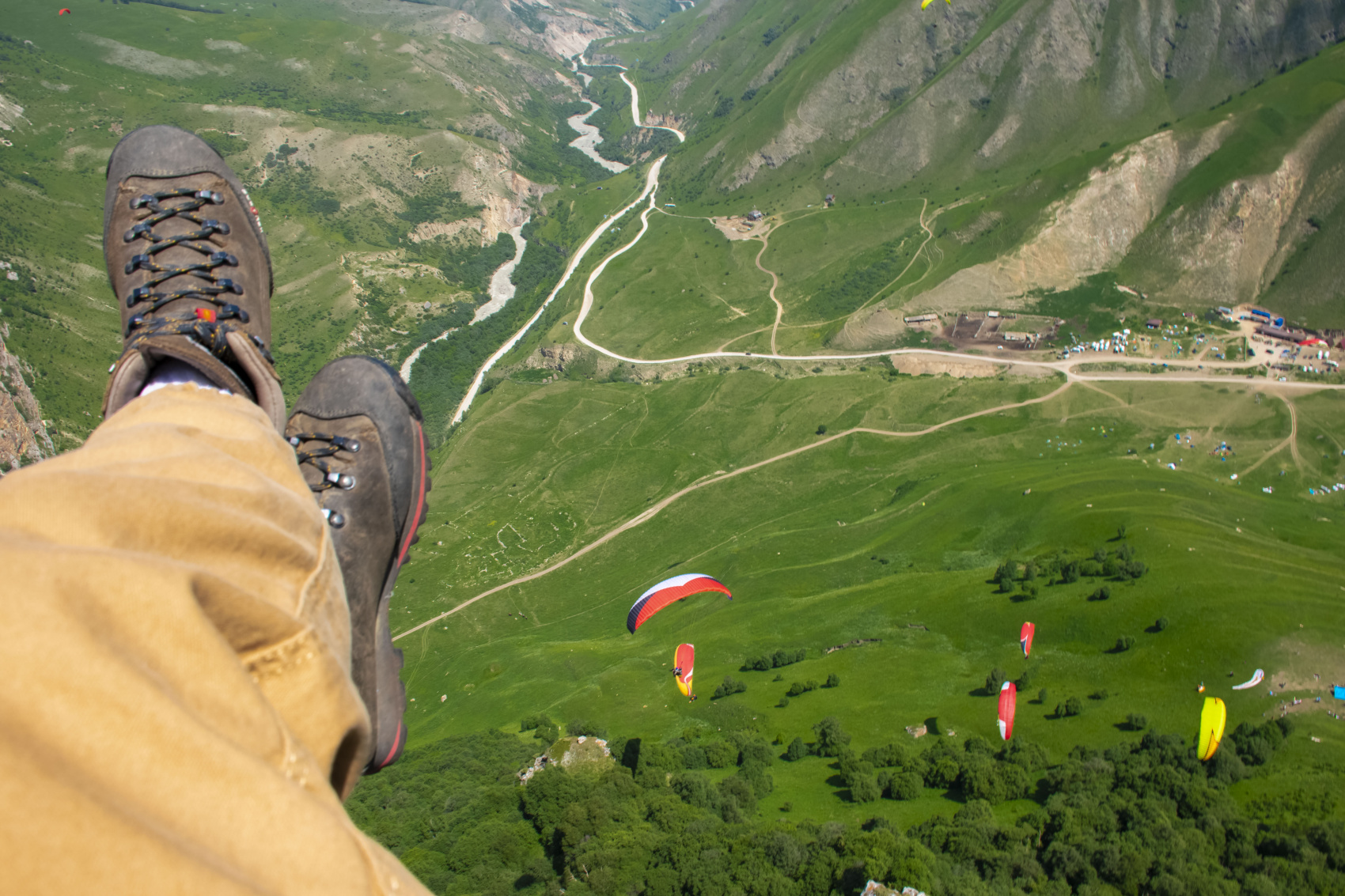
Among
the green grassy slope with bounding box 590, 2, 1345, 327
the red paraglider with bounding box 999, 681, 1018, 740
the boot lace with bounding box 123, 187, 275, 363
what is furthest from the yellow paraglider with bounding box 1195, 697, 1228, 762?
the green grassy slope with bounding box 590, 2, 1345, 327

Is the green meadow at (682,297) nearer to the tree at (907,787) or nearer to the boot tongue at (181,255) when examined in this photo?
the tree at (907,787)

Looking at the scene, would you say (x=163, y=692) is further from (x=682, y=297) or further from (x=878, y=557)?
(x=682, y=297)

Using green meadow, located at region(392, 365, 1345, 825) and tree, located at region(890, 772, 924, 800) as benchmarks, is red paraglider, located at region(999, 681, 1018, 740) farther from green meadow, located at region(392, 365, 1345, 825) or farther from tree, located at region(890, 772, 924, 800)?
tree, located at region(890, 772, 924, 800)

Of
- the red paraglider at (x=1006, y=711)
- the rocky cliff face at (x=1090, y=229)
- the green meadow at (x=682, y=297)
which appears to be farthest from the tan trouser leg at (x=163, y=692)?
the rocky cliff face at (x=1090, y=229)

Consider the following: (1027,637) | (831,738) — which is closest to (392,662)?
(831,738)

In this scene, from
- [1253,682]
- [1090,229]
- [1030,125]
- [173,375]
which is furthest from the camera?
[1030,125]

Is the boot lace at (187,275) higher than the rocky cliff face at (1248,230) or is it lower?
higher

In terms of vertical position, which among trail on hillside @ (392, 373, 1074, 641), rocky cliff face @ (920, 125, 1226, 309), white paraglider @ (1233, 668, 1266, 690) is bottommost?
trail on hillside @ (392, 373, 1074, 641)
